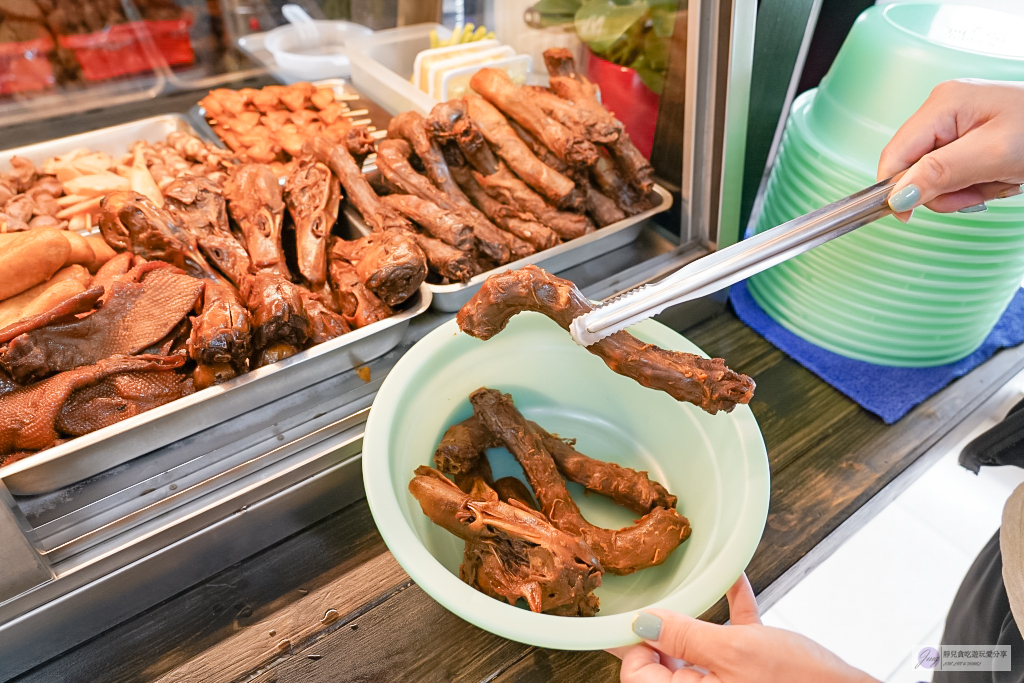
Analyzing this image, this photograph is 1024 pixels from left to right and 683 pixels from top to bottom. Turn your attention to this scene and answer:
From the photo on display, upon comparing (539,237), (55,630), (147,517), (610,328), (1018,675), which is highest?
(610,328)

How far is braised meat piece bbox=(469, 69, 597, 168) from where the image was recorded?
188 centimetres

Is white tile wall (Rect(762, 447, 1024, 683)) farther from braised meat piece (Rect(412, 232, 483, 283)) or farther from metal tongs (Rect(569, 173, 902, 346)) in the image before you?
braised meat piece (Rect(412, 232, 483, 283))

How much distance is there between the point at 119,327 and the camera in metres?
1.38

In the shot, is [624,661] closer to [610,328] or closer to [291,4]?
[610,328]

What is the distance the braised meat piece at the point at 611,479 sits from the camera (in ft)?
4.26

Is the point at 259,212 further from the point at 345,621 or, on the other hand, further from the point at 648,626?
the point at 648,626

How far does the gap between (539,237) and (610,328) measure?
731 mm

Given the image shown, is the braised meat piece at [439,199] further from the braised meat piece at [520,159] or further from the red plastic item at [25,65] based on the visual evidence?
the red plastic item at [25,65]

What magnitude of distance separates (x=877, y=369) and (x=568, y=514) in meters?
1.30

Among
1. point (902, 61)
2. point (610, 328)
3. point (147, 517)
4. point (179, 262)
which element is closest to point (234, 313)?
point (179, 262)

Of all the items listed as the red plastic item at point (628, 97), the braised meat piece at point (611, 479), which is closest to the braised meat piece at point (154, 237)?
the braised meat piece at point (611, 479)

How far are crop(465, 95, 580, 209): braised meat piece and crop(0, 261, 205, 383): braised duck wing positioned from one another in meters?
0.97

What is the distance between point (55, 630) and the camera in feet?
3.90

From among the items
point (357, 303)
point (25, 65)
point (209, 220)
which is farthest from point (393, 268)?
point (25, 65)
